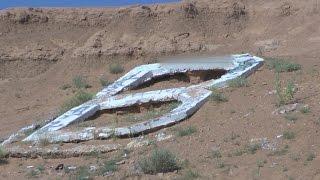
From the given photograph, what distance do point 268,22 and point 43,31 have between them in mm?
8924

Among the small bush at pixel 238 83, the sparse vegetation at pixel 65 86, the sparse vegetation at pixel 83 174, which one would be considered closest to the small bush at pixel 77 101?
the small bush at pixel 238 83

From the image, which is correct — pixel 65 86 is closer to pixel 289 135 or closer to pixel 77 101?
pixel 77 101

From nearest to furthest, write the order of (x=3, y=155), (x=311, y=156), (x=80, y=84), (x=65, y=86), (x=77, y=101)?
1. (x=311, y=156)
2. (x=3, y=155)
3. (x=77, y=101)
4. (x=80, y=84)
5. (x=65, y=86)

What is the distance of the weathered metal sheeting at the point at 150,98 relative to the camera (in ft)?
44.2

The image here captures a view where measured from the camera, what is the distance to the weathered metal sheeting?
530 inches

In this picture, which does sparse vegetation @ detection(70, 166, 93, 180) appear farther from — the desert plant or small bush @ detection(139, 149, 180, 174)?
the desert plant

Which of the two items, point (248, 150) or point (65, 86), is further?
point (65, 86)

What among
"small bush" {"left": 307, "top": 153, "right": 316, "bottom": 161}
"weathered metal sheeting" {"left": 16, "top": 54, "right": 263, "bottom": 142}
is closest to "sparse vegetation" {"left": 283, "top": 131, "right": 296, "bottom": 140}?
"small bush" {"left": 307, "top": 153, "right": 316, "bottom": 161}

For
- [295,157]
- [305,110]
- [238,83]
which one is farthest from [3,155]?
[295,157]

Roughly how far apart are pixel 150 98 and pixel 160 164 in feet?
16.5

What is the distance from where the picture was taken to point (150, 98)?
15516 mm

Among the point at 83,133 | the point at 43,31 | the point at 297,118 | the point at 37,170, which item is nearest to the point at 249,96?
the point at 297,118

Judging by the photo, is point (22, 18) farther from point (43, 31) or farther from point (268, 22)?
point (268, 22)

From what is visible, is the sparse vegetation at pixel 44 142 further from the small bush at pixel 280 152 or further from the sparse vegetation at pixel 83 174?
the small bush at pixel 280 152
